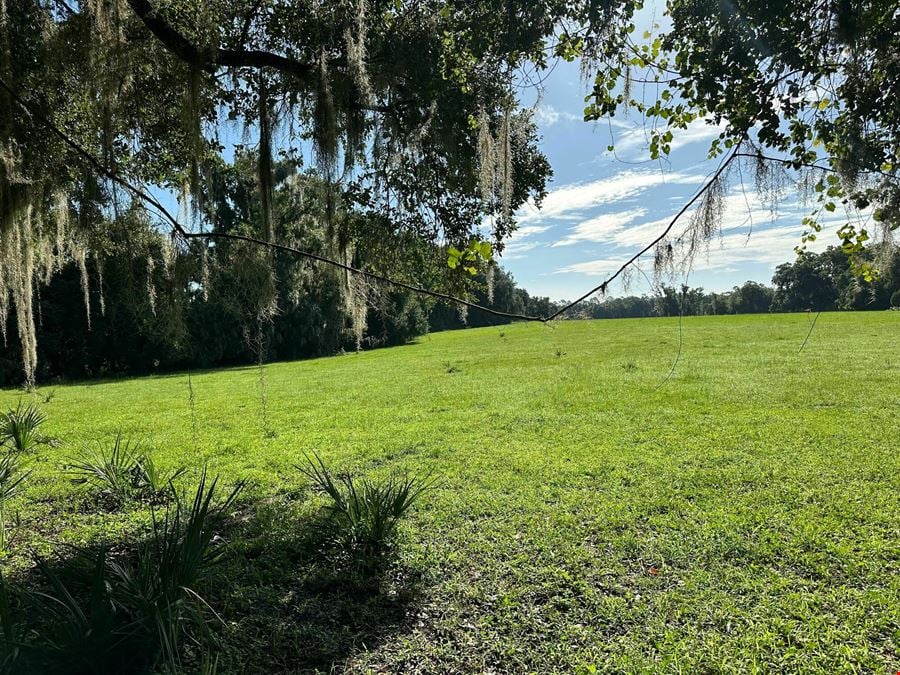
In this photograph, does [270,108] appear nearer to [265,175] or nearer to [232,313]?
[265,175]

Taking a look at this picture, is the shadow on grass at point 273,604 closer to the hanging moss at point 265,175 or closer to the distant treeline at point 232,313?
the distant treeline at point 232,313

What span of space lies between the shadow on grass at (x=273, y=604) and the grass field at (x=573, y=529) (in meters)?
0.02

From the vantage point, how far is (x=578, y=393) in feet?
29.9

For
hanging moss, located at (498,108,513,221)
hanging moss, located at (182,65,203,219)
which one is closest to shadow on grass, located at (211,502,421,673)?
hanging moss, located at (182,65,203,219)

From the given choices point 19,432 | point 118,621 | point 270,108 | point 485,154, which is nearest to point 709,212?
point 485,154

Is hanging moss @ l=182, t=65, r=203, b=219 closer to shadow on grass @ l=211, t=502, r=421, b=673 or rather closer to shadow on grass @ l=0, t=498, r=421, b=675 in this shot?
shadow on grass @ l=0, t=498, r=421, b=675

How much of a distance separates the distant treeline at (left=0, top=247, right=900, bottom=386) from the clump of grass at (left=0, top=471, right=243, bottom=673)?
43.2 inches

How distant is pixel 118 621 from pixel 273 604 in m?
0.76

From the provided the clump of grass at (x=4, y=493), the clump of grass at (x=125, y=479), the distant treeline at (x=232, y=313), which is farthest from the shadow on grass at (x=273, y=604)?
the distant treeline at (x=232, y=313)

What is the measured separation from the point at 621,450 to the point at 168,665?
4.79 meters

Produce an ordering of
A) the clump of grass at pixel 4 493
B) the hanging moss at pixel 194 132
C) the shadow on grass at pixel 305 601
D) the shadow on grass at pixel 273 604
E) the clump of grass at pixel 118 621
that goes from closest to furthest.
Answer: the clump of grass at pixel 118 621 < the shadow on grass at pixel 273 604 < the shadow on grass at pixel 305 601 < the hanging moss at pixel 194 132 < the clump of grass at pixel 4 493

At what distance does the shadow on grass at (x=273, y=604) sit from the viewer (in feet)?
6.89

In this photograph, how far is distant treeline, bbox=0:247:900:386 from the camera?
263 centimetres

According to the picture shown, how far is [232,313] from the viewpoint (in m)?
2.82
